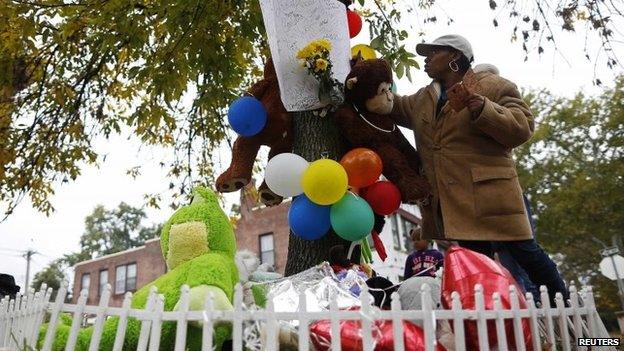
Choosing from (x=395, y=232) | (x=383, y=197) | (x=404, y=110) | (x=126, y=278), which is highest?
(x=395, y=232)

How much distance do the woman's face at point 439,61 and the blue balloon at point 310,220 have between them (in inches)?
51.2

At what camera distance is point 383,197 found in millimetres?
3230

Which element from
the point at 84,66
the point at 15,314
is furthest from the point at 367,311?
the point at 84,66

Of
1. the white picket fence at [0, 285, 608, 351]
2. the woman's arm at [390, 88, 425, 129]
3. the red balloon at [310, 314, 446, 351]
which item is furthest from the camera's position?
the woman's arm at [390, 88, 425, 129]

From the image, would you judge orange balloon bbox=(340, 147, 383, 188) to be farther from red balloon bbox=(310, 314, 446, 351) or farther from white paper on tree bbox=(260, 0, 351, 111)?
red balloon bbox=(310, 314, 446, 351)

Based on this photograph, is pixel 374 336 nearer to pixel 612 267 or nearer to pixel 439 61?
pixel 439 61

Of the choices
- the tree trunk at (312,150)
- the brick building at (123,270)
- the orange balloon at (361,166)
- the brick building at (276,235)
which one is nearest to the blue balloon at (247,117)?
the tree trunk at (312,150)

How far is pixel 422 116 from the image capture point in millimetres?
3500

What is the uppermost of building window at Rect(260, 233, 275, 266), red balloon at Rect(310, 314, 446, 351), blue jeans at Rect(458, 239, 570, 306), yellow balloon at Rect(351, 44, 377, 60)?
building window at Rect(260, 233, 275, 266)

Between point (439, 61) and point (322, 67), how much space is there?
0.92 m

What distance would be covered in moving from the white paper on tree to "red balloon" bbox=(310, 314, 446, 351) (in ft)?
5.40

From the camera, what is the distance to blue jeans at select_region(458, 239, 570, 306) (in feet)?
10.2

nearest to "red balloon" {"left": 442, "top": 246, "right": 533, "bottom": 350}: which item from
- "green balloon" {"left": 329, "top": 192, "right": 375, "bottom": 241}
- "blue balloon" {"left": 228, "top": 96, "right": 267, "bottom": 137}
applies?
"green balloon" {"left": 329, "top": 192, "right": 375, "bottom": 241}

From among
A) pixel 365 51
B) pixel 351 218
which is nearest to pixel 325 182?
pixel 351 218
